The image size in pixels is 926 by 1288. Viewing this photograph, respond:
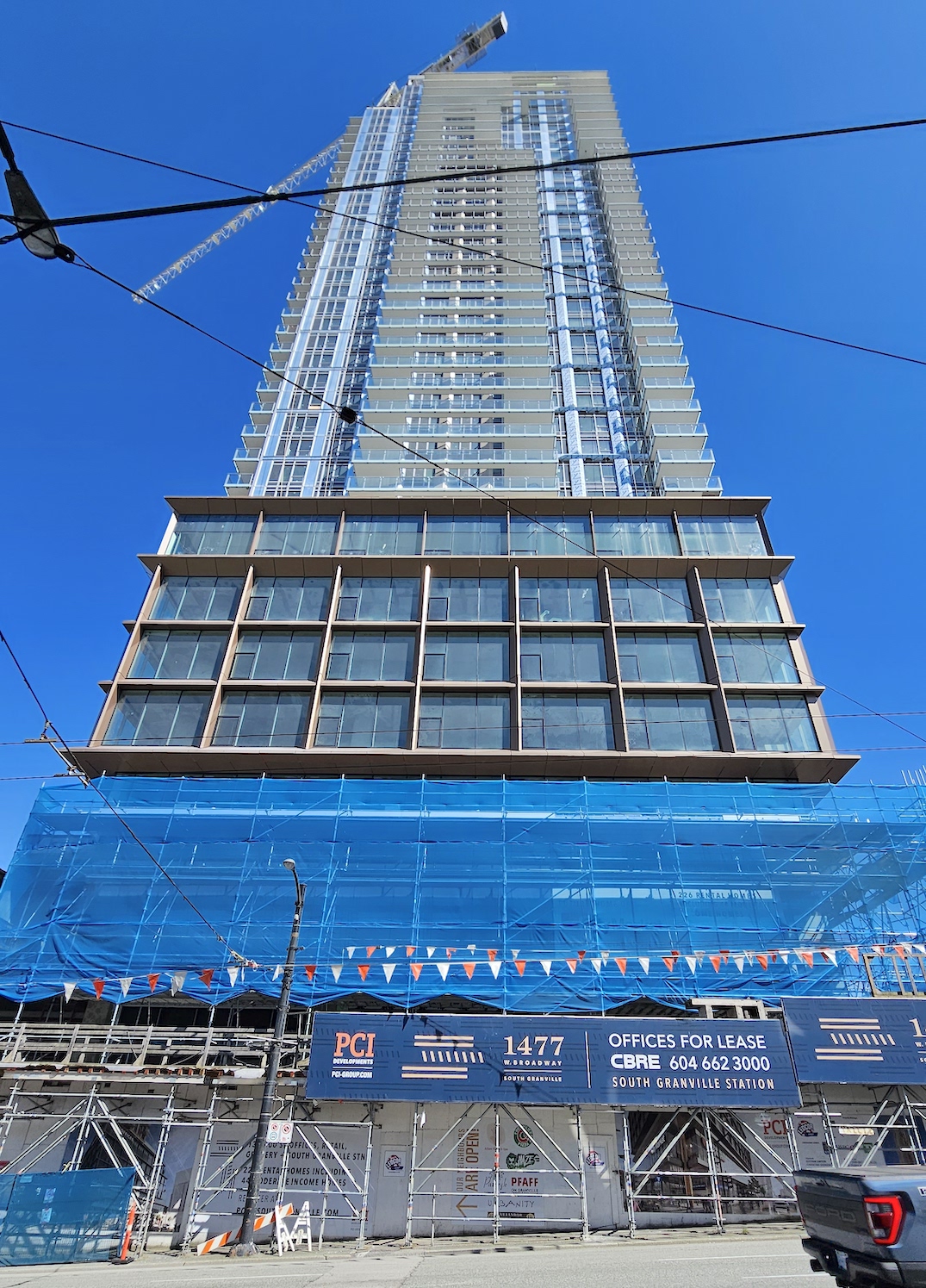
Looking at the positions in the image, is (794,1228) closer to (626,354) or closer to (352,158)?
(626,354)

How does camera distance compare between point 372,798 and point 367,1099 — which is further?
point 372,798

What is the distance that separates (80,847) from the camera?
22078mm

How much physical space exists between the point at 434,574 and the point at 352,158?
62557 millimetres

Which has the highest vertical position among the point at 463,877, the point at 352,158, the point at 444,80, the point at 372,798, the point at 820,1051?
the point at 444,80

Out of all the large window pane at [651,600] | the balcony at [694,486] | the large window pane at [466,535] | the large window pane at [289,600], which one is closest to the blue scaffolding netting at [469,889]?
the large window pane at [651,600]

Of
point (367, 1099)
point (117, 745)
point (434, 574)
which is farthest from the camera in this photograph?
point (434, 574)

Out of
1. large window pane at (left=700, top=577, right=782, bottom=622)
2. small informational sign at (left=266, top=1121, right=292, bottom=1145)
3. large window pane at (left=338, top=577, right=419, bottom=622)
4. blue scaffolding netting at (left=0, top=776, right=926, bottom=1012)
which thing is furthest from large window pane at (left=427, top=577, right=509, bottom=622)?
small informational sign at (left=266, top=1121, right=292, bottom=1145)

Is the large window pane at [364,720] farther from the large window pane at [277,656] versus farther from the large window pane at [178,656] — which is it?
the large window pane at [178,656]

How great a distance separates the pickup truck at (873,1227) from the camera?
18.0 feet

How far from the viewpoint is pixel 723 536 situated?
1248 inches

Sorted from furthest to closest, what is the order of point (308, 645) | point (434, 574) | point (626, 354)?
point (626, 354) < point (434, 574) < point (308, 645)

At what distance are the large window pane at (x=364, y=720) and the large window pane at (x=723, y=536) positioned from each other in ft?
48.3

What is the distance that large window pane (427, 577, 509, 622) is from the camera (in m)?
30.0

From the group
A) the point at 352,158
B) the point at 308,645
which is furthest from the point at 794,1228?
the point at 352,158
